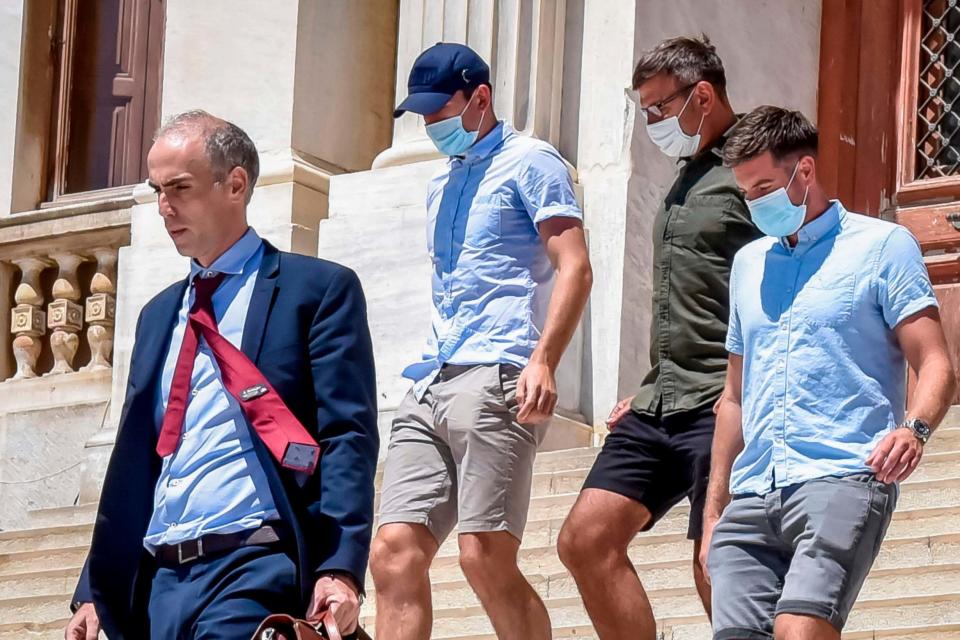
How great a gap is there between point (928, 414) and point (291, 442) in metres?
1.44

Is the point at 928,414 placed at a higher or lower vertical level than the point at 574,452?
higher

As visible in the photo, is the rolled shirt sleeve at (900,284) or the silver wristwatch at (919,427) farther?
the rolled shirt sleeve at (900,284)

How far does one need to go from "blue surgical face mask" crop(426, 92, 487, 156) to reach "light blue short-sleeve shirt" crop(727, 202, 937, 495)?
135 cm

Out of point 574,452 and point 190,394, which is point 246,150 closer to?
point 190,394

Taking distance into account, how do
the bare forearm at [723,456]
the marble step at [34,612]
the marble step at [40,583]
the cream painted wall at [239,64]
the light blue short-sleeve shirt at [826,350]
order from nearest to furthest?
the light blue short-sleeve shirt at [826,350] < the bare forearm at [723,456] < the marble step at [34,612] < the marble step at [40,583] < the cream painted wall at [239,64]

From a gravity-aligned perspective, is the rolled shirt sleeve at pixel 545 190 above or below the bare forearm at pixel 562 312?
above

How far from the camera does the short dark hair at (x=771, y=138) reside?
5211 mm

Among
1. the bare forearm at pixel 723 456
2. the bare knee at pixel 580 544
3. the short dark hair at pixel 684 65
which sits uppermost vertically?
the short dark hair at pixel 684 65

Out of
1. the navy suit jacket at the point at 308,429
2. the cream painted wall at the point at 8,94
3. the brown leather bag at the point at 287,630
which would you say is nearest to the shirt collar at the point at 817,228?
the navy suit jacket at the point at 308,429

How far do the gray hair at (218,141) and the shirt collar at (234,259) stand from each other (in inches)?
4.3

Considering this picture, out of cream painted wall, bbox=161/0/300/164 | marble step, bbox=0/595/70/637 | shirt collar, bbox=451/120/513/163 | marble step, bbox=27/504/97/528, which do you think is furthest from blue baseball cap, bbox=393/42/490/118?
cream painted wall, bbox=161/0/300/164

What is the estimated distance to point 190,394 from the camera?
4.72m

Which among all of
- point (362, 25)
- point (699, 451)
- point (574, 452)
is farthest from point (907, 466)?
point (362, 25)

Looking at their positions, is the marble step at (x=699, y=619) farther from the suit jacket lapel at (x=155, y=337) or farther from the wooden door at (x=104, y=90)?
the wooden door at (x=104, y=90)
